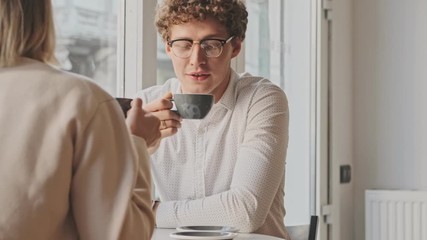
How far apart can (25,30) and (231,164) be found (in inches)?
44.9

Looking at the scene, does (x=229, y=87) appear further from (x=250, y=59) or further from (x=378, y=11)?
(x=378, y=11)

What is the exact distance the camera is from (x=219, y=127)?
7.87 ft

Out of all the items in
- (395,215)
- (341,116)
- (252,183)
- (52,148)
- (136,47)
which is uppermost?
(136,47)

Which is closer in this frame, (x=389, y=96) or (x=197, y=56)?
(x=197, y=56)

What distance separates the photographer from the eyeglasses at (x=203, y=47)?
2414 millimetres

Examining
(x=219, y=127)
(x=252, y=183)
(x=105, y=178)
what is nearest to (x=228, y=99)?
(x=219, y=127)

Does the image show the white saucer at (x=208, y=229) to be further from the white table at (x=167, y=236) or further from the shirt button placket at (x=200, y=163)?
the shirt button placket at (x=200, y=163)

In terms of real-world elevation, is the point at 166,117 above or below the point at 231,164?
above

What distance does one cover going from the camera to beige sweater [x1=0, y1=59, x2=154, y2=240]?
4.08ft

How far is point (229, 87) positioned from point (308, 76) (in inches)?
72.4

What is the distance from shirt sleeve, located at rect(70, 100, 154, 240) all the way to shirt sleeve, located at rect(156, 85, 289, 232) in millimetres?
883

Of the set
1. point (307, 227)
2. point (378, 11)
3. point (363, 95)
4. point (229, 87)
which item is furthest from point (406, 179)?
point (229, 87)

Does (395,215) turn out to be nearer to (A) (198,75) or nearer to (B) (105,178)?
(A) (198,75)

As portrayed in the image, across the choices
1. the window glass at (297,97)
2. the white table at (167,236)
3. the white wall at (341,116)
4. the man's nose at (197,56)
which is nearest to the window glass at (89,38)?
the man's nose at (197,56)
